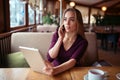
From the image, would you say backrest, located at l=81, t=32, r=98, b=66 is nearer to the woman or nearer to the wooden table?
the woman

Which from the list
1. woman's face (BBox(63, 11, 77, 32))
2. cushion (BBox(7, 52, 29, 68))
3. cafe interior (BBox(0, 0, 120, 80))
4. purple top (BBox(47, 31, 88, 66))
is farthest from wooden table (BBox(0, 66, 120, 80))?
cushion (BBox(7, 52, 29, 68))

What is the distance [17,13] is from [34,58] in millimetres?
3835

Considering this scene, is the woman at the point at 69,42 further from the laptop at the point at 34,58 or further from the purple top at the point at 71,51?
the laptop at the point at 34,58

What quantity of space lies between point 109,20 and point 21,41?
7.36 meters

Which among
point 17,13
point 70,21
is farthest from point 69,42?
point 17,13

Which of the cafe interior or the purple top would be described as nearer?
the cafe interior

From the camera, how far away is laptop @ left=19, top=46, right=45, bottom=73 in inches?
47.4

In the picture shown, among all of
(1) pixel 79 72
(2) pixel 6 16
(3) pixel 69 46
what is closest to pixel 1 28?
(2) pixel 6 16

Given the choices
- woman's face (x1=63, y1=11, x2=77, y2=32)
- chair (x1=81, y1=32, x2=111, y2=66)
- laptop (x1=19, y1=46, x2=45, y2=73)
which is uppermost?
woman's face (x1=63, y1=11, x2=77, y2=32)

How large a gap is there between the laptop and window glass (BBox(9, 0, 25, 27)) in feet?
9.98

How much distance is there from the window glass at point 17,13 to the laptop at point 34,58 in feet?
9.98

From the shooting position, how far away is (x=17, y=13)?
4.83 m

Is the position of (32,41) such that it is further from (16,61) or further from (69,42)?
(69,42)

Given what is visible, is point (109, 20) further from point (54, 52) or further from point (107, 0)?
point (54, 52)
